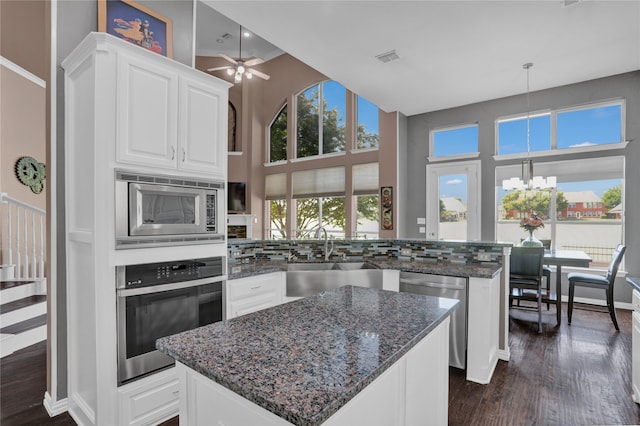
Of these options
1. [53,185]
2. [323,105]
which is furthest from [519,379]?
[323,105]

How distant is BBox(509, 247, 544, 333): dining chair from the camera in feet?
11.9

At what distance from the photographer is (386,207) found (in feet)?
20.4

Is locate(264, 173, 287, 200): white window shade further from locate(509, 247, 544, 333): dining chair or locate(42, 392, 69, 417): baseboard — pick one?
locate(42, 392, 69, 417): baseboard

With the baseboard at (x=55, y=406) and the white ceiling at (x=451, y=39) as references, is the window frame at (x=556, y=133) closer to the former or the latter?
the white ceiling at (x=451, y=39)

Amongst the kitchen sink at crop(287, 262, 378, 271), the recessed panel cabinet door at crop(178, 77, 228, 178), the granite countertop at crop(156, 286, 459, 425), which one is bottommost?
the kitchen sink at crop(287, 262, 378, 271)

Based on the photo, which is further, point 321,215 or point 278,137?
point 278,137

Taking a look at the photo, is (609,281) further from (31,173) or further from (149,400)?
(31,173)

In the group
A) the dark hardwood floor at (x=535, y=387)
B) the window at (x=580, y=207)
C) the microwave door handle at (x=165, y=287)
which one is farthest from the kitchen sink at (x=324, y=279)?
the window at (x=580, y=207)

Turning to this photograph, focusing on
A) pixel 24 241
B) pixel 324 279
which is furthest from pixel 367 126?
pixel 24 241

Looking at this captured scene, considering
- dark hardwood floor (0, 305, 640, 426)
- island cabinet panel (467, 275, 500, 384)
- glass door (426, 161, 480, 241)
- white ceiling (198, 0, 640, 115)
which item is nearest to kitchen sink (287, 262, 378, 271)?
island cabinet panel (467, 275, 500, 384)

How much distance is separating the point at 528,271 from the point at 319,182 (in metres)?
4.82

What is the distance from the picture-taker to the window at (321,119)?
7.46 meters

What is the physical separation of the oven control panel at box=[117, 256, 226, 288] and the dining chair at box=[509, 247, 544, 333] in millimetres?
3371

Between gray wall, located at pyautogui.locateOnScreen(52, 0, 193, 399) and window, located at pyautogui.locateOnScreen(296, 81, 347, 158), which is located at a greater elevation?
window, located at pyautogui.locateOnScreen(296, 81, 347, 158)
